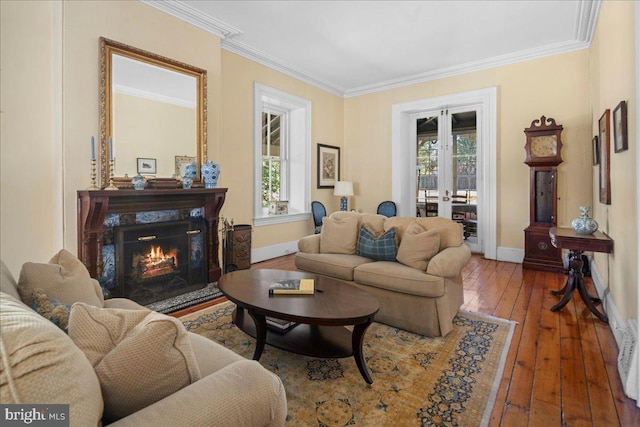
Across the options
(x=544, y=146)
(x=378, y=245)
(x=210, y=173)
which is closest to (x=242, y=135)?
(x=210, y=173)

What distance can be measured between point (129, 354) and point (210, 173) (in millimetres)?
3214

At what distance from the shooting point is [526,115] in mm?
4855

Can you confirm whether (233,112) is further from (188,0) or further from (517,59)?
(517,59)

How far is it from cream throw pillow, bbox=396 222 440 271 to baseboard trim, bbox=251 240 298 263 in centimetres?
269

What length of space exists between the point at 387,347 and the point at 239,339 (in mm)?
1103

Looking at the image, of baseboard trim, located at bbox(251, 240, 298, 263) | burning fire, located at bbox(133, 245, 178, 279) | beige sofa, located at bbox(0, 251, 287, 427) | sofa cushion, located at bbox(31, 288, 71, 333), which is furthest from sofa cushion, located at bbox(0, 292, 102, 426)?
baseboard trim, located at bbox(251, 240, 298, 263)

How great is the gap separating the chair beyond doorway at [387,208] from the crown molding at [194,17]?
358cm

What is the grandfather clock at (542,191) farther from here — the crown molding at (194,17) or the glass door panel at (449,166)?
the crown molding at (194,17)

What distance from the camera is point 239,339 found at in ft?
8.38

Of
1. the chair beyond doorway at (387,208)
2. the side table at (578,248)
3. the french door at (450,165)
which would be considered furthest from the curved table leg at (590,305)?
the chair beyond doorway at (387,208)

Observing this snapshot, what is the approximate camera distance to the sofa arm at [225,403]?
84cm

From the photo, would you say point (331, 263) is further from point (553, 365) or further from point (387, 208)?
point (387, 208)

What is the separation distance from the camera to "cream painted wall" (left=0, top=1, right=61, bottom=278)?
278 cm

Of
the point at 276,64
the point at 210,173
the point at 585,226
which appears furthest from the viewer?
the point at 276,64
